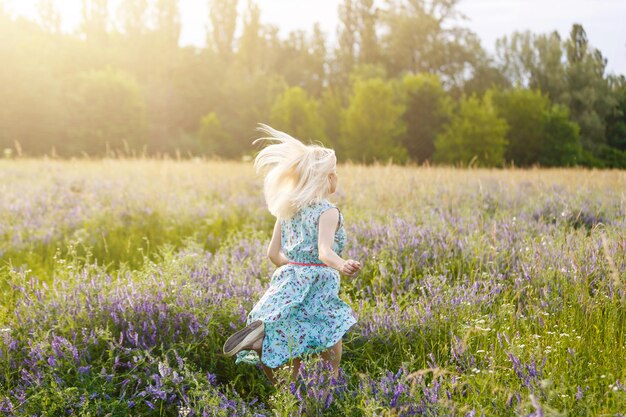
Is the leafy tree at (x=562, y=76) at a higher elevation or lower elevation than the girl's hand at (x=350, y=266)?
higher

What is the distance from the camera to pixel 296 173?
9.77 feet

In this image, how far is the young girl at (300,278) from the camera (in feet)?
9.25

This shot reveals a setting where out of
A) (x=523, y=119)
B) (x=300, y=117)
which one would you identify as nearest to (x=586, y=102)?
(x=523, y=119)

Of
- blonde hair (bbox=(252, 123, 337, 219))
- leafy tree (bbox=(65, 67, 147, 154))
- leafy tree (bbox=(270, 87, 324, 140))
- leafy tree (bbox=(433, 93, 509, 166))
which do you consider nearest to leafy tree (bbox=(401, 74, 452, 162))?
Answer: leafy tree (bbox=(433, 93, 509, 166))

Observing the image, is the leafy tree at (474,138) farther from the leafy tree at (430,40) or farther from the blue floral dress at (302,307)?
the blue floral dress at (302,307)

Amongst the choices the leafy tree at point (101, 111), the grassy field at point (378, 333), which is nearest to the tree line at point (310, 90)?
the leafy tree at point (101, 111)

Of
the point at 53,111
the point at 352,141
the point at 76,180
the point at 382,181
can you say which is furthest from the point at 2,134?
the point at 382,181

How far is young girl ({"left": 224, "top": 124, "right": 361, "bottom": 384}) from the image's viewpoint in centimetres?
282

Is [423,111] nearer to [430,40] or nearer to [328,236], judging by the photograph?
[430,40]

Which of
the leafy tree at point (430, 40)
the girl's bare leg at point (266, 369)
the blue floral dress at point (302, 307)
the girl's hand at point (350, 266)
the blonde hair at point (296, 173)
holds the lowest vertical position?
the girl's bare leg at point (266, 369)

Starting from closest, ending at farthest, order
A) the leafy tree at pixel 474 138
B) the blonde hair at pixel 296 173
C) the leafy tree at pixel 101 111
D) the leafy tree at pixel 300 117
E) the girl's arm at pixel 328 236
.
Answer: the girl's arm at pixel 328 236 < the blonde hair at pixel 296 173 < the leafy tree at pixel 474 138 < the leafy tree at pixel 300 117 < the leafy tree at pixel 101 111

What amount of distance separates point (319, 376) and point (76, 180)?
28.1 feet

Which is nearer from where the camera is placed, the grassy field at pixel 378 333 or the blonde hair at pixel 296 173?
the grassy field at pixel 378 333

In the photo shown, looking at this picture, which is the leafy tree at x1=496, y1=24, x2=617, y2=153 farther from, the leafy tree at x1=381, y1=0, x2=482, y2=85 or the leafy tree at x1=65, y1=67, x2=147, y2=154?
the leafy tree at x1=65, y1=67, x2=147, y2=154
